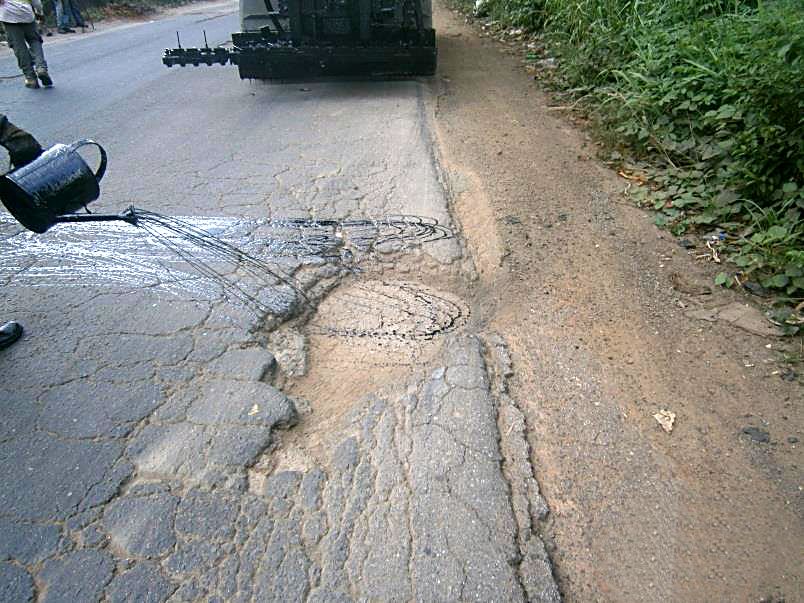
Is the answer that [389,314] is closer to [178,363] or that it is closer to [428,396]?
[428,396]

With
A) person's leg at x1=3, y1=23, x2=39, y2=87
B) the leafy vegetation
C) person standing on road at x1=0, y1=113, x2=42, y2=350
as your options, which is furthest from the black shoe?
person's leg at x1=3, y1=23, x2=39, y2=87

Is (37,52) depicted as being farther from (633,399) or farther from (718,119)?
(633,399)

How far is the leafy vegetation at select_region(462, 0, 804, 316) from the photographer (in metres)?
3.55

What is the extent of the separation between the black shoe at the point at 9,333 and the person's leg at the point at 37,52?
690 centimetres

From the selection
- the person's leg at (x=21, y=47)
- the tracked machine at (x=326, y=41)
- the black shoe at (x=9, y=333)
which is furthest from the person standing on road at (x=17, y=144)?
the person's leg at (x=21, y=47)

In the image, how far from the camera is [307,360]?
2752 millimetres

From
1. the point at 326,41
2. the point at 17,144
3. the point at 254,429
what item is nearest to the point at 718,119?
the point at 254,429

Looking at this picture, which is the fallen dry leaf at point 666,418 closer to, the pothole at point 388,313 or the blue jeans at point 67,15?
the pothole at point 388,313

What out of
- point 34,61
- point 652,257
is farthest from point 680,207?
point 34,61

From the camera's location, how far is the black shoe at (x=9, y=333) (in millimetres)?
2785

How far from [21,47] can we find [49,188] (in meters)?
7.61

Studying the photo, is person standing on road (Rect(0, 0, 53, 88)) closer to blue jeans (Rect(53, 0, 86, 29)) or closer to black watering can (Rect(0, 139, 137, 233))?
black watering can (Rect(0, 139, 137, 233))

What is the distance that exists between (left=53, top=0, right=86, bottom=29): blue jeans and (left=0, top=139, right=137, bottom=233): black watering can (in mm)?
15963

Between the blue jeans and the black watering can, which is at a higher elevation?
the black watering can
